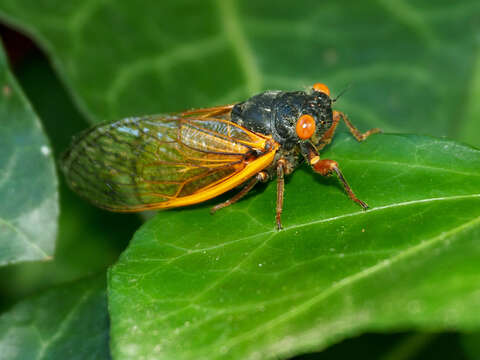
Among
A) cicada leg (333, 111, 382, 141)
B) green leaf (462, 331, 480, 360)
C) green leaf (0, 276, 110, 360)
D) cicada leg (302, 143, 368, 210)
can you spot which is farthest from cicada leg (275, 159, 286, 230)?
green leaf (462, 331, 480, 360)

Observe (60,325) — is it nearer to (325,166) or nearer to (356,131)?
(325,166)

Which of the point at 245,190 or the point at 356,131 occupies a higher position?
the point at 356,131

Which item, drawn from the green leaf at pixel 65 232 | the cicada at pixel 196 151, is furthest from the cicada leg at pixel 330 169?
the green leaf at pixel 65 232

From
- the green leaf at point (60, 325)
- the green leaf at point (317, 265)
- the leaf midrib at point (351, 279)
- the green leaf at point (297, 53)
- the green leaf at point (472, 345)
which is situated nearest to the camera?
the green leaf at point (317, 265)

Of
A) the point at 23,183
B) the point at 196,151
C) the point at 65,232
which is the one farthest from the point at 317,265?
the point at 65,232

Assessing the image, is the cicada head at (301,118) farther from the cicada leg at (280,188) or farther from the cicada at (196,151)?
the cicada leg at (280,188)

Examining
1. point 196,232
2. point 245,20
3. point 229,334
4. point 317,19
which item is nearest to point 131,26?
point 245,20

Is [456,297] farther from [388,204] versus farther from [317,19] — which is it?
[317,19]
